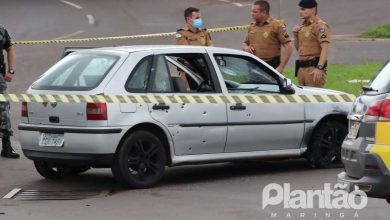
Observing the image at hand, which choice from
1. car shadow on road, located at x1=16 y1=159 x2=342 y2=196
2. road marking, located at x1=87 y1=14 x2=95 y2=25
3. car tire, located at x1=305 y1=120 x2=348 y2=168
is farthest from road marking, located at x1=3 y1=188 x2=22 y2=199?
road marking, located at x1=87 y1=14 x2=95 y2=25

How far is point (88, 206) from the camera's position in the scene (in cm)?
897

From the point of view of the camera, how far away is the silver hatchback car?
9.69 metres

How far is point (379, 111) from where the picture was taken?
727 centimetres

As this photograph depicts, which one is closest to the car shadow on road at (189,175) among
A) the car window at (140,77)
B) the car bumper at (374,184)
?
the car window at (140,77)

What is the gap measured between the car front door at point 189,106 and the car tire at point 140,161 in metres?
0.23

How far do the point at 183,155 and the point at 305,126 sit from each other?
1.63 meters

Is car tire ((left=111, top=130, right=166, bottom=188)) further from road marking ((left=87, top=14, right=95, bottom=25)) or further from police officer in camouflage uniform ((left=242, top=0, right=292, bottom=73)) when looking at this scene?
road marking ((left=87, top=14, right=95, bottom=25))

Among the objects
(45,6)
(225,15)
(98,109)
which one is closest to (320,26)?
(98,109)

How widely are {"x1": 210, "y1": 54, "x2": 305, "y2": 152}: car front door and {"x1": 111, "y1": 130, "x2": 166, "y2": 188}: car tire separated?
2.93 feet

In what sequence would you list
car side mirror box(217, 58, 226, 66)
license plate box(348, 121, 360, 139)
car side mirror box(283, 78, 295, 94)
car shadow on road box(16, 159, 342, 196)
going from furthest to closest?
car side mirror box(283, 78, 295, 94)
car side mirror box(217, 58, 226, 66)
car shadow on road box(16, 159, 342, 196)
license plate box(348, 121, 360, 139)

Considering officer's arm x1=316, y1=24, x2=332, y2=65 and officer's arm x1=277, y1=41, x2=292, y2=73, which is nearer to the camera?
officer's arm x1=316, y1=24, x2=332, y2=65

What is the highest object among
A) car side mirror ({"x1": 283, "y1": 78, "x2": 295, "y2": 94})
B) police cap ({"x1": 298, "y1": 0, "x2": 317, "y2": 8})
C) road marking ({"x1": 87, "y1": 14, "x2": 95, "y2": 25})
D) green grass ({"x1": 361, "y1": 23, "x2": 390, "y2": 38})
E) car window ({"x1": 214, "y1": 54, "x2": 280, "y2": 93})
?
road marking ({"x1": 87, "y1": 14, "x2": 95, "y2": 25})

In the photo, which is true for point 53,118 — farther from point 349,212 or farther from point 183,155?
point 349,212

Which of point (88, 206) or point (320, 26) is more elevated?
point (320, 26)
